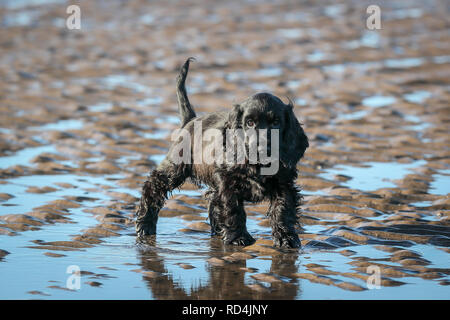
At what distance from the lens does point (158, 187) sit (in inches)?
304

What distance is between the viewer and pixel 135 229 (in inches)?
301

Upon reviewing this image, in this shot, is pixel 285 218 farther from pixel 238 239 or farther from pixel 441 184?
pixel 441 184

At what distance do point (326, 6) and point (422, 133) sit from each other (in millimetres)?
15756

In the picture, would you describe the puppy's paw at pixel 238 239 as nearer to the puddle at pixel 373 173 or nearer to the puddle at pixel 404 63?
the puddle at pixel 373 173

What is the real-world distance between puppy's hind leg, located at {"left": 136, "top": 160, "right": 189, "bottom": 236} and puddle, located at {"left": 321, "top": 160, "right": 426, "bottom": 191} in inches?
99.0

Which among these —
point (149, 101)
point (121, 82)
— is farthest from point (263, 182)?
point (121, 82)

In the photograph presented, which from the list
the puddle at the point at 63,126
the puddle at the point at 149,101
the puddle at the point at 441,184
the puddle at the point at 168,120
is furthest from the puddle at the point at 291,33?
the puddle at the point at 441,184

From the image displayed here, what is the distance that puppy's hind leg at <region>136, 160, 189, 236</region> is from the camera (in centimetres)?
760

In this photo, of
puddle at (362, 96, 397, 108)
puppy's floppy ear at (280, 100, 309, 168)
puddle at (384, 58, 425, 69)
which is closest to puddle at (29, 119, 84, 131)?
puddle at (362, 96, 397, 108)

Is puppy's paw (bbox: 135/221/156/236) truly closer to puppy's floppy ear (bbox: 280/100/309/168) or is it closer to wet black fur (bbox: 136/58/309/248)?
wet black fur (bbox: 136/58/309/248)

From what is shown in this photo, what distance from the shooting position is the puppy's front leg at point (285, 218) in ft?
22.5


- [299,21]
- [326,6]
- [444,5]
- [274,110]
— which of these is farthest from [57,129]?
[444,5]

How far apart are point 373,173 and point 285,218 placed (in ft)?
11.2
